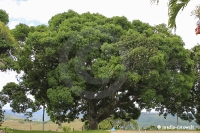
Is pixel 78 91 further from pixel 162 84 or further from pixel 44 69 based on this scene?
pixel 162 84

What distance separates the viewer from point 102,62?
15.8 m

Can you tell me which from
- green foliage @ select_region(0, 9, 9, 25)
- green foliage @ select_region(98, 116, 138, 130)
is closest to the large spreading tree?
green foliage @ select_region(0, 9, 9, 25)

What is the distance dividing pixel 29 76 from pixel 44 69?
145 centimetres

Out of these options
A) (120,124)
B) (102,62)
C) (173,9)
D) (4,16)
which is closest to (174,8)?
(173,9)

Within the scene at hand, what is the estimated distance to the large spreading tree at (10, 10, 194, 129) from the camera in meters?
15.8

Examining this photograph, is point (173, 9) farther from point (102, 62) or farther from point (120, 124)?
point (120, 124)

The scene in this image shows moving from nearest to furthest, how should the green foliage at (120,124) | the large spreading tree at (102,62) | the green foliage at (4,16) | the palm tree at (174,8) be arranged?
the palm tree at (174,8) < the large spreading tree at (102,62) < the green foliage at (4,16) < the green foliage at (120,124)

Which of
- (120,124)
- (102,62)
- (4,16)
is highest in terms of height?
(4,16)

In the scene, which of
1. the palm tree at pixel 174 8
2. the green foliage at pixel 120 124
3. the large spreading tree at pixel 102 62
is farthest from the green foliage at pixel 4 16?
the green foliage at pixel 120 124

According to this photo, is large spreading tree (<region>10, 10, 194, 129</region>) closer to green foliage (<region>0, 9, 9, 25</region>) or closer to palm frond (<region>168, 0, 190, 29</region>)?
green foliage (<region>0, 9, 9, 25</region>)

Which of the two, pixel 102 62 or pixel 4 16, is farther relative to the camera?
pixel 4 16

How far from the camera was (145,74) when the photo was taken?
1634 cm

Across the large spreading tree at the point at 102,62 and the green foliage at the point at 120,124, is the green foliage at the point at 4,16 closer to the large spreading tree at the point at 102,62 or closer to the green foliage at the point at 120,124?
the large spreading tree at the point at 102,62

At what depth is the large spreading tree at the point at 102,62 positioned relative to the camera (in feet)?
52.0
